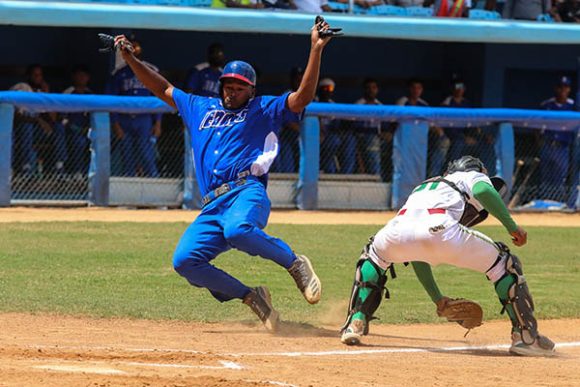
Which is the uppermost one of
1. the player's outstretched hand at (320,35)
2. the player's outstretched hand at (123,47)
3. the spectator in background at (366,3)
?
the player's outstretched hand at (320,35)

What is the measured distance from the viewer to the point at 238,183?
8.03m

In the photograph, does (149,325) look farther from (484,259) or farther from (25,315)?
(484,259)

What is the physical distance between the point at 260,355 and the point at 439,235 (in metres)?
1.30

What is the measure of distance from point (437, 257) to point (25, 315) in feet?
10.0

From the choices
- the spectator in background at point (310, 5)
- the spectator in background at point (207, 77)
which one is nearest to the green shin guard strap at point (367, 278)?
the spectator in background at point (207, 77)

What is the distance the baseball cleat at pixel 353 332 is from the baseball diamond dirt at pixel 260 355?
80 millimetres

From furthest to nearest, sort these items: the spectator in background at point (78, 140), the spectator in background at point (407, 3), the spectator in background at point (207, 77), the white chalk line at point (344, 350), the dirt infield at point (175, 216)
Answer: the spectator in background at point (407, 3)
the spectator in background at point (207, 77)
the spectator in background at point (78, 140)
the dirt infield at point (175, 216)
the white chalk line at point (344, 350)

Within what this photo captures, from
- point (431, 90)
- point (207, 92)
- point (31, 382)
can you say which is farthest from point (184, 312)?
point (431, 90)

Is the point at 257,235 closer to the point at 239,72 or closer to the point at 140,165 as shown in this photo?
the point at 239,72

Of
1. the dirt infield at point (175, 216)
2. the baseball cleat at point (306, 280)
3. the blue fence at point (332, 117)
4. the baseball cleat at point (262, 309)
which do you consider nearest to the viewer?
the baseball cleat at point (306, 280)

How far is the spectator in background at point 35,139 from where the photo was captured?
1630cm

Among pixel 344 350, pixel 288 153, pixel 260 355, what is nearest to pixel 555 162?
pixel 288 153

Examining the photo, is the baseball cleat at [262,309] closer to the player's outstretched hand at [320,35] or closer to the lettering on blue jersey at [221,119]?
the lettering on blue jersey at [221,119]

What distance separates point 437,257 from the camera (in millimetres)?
7555
